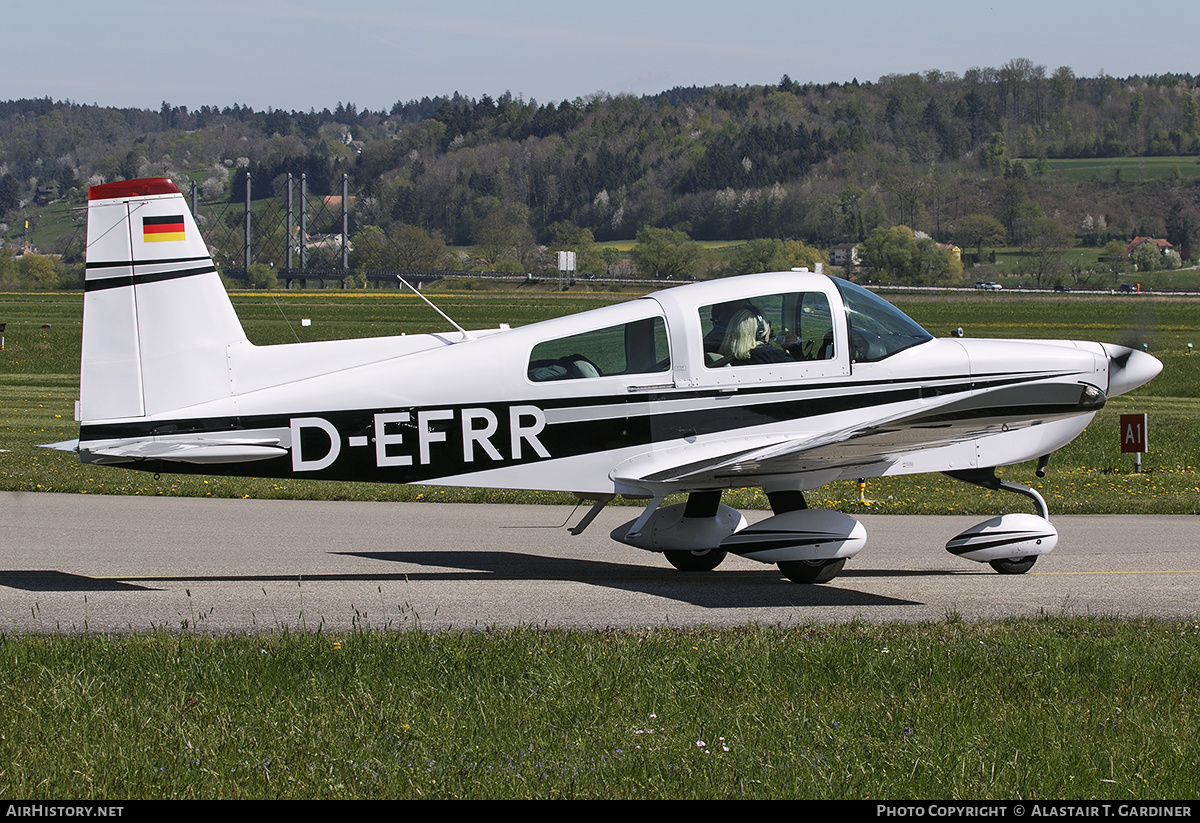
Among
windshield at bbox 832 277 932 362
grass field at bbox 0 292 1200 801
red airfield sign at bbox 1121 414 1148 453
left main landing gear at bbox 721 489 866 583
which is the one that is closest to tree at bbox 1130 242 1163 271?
red airfield sign at bbox 1121 414 1148 453

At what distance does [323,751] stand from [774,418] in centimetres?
537

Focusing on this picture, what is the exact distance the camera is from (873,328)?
9.98m

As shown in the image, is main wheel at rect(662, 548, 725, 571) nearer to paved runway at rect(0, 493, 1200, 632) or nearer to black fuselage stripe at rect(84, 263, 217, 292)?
paved runway at rect(0, 493, 1200, 632)

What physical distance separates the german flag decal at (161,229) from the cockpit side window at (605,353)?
2846 mm

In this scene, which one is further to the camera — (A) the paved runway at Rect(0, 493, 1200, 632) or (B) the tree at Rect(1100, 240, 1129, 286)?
(B) the tree at Rect(1100, 240, 1129, 286)

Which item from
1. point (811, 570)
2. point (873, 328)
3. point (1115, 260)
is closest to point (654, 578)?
point (811, 570)

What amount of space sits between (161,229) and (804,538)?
5.48 metres

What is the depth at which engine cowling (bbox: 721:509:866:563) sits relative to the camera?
31.5ft

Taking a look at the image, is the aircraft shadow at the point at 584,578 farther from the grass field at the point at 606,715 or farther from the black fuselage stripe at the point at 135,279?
the black fuselage stripe at the point at 135,279

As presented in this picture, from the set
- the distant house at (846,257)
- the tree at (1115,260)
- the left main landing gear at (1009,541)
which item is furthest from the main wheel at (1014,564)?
the distant house at (846,257)

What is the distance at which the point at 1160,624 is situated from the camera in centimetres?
816

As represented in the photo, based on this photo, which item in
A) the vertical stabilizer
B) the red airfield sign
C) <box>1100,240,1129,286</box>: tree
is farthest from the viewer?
<box>1100,240,1129,286</box>: tree

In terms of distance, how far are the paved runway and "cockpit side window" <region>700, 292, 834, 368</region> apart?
6.12 ft

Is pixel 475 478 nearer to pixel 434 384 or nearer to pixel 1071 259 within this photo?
pixel 434 384
